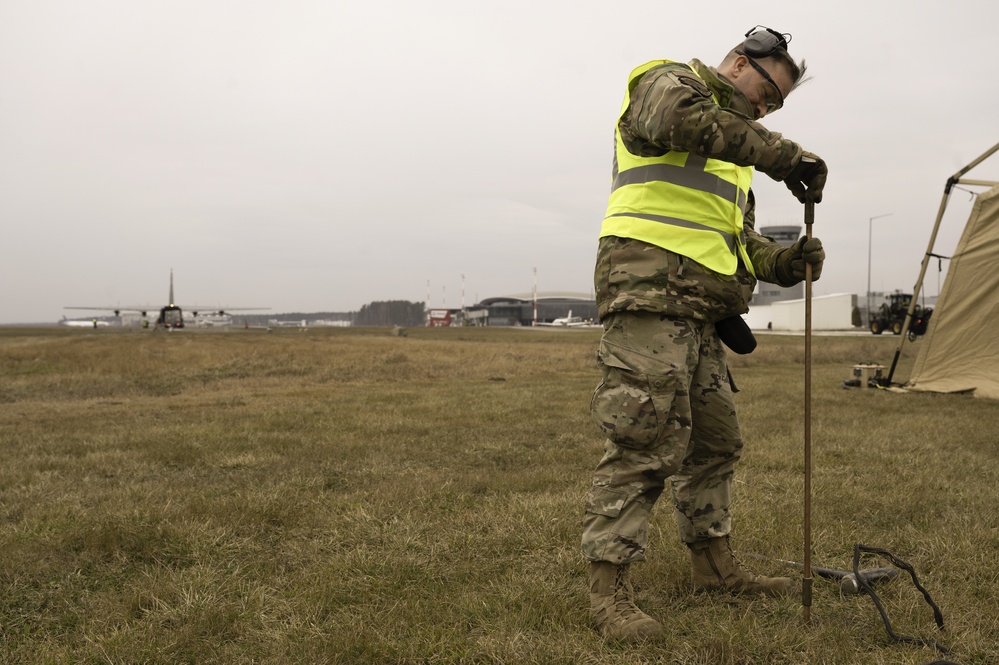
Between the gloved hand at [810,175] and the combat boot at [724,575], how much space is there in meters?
1.40

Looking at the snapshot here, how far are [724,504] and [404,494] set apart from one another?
2170mm

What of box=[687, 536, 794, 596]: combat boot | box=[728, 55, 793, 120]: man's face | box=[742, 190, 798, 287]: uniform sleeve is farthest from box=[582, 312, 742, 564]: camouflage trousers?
box=[728, 55, 793, 120]: man's face

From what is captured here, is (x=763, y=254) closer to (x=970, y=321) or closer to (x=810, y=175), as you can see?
(x=810, y=175)

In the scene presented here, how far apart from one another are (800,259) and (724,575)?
1.30 m

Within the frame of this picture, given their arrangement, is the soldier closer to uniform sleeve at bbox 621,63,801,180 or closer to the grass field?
uniform sleeve at bbox 621,63,801,180

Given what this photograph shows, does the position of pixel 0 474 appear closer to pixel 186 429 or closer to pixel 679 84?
pixel 186 429

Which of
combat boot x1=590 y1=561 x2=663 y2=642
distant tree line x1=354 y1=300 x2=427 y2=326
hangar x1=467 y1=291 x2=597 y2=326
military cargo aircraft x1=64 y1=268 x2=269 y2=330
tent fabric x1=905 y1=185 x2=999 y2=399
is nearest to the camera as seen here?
combat boot x1=590 y1=561 x2=663 y2=642

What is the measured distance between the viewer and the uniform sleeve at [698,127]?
2.20 meters

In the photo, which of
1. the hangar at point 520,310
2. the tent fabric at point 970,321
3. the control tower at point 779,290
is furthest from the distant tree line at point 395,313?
the tent fabric at point 970,321

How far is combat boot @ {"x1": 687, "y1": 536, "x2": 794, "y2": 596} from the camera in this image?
2761 millimetres

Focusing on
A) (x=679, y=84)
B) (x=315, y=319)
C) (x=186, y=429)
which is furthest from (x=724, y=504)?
(x=315, y=319)

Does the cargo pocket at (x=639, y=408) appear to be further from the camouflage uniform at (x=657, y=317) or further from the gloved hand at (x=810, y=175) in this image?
the gloved hand at (x=810, y=175)

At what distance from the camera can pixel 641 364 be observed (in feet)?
7.82

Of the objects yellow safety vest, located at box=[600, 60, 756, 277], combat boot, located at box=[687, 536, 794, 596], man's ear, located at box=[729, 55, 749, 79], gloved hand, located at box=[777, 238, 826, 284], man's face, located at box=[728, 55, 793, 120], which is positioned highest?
man's ear, located at box=[729, 55, 749, 79]
